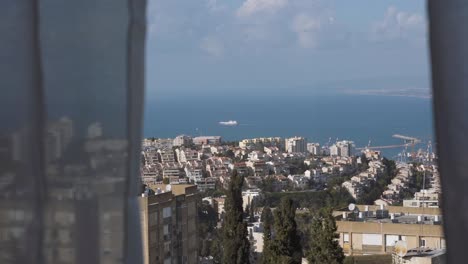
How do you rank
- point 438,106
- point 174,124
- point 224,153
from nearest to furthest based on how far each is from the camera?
1. point 438,106
2. point 174,124
3. point 224,153

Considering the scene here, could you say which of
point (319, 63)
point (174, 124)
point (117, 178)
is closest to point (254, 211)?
point (174, 124)

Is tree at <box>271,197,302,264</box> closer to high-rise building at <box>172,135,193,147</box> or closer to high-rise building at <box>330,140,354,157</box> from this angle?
high-rise building at <box>330,140,354,157</box>

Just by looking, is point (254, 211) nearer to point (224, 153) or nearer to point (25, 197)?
point (224, 153)

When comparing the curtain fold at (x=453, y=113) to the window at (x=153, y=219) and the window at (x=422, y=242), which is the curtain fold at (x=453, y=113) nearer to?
the window at (x=422, y=242)

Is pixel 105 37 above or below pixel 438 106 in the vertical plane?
above

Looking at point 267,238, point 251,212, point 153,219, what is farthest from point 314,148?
point 153,219

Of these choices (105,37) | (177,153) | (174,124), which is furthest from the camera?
(177,153)

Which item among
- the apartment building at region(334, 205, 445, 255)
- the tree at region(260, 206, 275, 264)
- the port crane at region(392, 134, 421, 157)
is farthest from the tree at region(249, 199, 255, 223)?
the port crane at region(392, 134, 421, 157)
